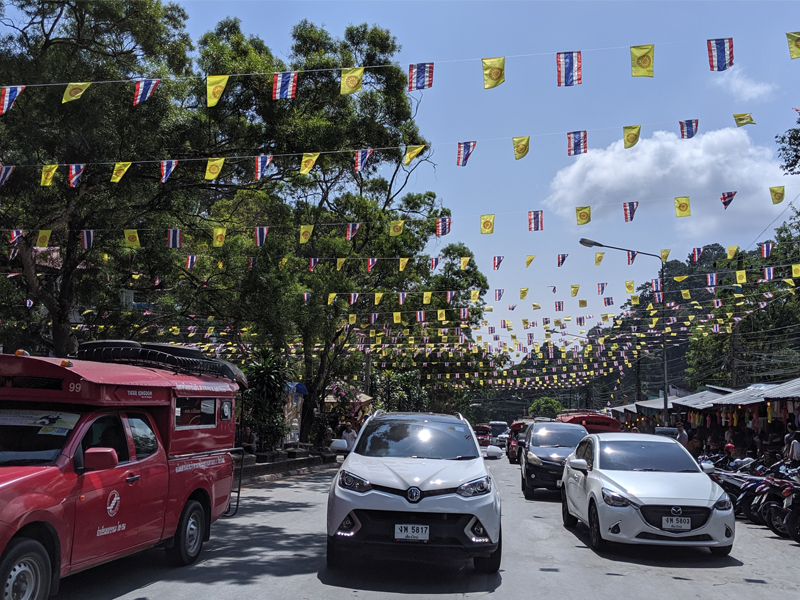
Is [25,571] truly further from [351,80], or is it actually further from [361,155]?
[361,155]

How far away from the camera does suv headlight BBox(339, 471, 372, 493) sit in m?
7.32

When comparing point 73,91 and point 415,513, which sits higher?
point 73,91

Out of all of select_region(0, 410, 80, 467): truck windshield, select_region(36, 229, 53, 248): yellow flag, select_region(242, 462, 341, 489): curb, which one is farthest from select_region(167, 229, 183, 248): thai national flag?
select_region(0, 410, 80, 467): truck windshield

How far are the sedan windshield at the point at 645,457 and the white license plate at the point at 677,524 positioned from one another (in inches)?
44.8

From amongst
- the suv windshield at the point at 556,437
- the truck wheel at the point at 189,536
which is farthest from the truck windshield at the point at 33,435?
the suv windshield at the point at 556,437

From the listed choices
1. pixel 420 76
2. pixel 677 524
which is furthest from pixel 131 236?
pixel 677 524

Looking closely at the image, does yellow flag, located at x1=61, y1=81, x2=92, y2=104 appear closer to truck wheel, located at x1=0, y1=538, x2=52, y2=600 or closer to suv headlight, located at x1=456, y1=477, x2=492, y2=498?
truck wheel, located at x1=0, y1=538, x2=52, y2=600

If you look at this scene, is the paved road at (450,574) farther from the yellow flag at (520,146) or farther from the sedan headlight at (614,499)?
the yellow flag at (520,146)

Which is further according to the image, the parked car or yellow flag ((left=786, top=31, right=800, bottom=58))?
the parked car

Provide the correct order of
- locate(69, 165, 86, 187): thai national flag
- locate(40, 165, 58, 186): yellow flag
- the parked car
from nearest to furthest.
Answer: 1. locate(40, 165, 58, 186): yellow flag
2. locate(69, 165, 86, 187): thai national flag
3. the parked car

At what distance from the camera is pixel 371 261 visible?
83.9 feet

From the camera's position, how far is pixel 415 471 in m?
7.56

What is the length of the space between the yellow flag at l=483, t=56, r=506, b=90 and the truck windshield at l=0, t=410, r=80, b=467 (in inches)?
318

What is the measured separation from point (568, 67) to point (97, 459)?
9.07 meters
